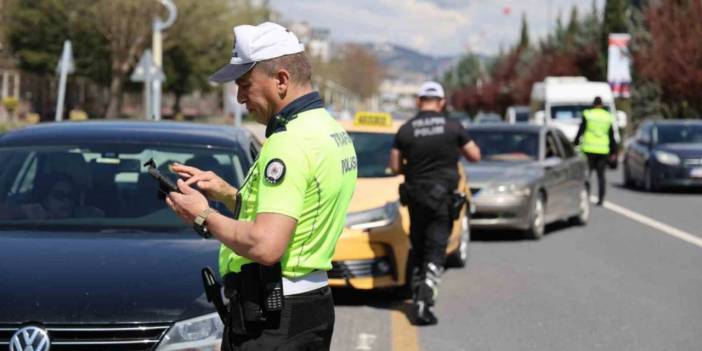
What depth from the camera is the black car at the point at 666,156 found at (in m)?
22.9

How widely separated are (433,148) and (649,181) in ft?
51.8

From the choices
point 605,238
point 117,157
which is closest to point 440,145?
point 117,157

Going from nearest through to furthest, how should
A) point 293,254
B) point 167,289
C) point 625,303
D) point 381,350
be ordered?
point 293,254
point 167,289
point 381,350
point 625,303

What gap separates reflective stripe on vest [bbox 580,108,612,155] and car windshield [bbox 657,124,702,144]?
17.2 ft

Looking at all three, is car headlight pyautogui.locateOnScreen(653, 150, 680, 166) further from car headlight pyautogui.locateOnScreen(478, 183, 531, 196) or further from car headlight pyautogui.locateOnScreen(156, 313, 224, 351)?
car headlight pyautogui.locateOnScreen(156, 313, 224, 351)

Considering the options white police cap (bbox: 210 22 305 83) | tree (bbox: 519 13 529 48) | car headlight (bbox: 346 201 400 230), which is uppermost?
tree (bbox: 519 13 529 48)

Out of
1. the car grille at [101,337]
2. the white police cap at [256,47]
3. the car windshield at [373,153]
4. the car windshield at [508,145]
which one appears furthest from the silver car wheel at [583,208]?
the white police cap at [256,47]

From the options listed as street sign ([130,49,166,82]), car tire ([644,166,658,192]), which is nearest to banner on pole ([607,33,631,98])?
car tire ([644,166,658,192])

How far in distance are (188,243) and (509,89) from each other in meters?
84.7

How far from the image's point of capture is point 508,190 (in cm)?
1423

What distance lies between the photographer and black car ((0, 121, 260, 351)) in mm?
4703

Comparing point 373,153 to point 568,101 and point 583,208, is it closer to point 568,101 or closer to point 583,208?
point 583,208

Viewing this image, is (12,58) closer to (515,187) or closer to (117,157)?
(515,187)

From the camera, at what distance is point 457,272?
11.5 metres
